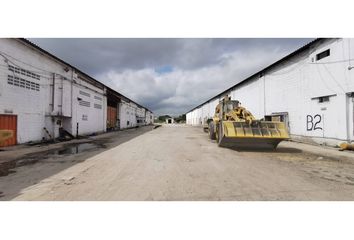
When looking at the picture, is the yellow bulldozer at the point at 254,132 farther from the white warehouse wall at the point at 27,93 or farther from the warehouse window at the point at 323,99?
the white warehouse wall at the point at 27,93

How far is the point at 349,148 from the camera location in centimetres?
963

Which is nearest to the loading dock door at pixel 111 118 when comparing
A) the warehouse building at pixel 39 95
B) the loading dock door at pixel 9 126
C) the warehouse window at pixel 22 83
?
the warehouse building at pixel 39 95

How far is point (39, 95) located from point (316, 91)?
62.3ft

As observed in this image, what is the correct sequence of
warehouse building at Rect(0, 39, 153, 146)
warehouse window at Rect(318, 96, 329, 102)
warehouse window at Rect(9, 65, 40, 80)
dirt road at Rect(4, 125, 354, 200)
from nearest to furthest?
dirt road at Rect(4, 125, 354, 200) → warehouse building at Rect(0, 39, 153, 146) → warehouse window at Rect(9, 65, 40, 80) → warehouse window at Rect(318, 96, 329, 102)

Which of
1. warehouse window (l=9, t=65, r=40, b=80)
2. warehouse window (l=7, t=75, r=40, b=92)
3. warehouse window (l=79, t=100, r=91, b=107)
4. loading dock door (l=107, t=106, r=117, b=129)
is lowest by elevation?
loading dock door (l=107, t=106, r=117, b=129)

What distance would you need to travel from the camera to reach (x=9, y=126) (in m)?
11.0

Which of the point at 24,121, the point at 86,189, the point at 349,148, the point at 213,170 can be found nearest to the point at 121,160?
the point at 86,189

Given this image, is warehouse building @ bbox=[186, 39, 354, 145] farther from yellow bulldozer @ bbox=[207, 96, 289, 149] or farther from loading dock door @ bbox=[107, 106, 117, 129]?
loading dock door @ bbox=[107, 106, 117, 129]

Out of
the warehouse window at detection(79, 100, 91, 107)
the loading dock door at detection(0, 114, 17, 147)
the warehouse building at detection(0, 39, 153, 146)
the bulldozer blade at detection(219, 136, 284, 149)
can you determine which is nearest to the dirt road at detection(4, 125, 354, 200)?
the bulldozer blade at detection(219, 136, 284, 149)

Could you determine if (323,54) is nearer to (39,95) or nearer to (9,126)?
(39,95)

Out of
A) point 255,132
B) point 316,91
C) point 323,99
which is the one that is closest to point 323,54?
point 316,91

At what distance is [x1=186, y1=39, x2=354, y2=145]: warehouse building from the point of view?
1038cm

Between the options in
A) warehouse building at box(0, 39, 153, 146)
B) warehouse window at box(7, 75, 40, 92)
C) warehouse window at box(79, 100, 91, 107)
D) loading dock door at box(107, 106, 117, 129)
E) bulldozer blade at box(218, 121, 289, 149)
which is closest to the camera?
bulldozer blade at box(218, 121, 289, 149)

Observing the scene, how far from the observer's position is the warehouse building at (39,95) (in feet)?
36.0
